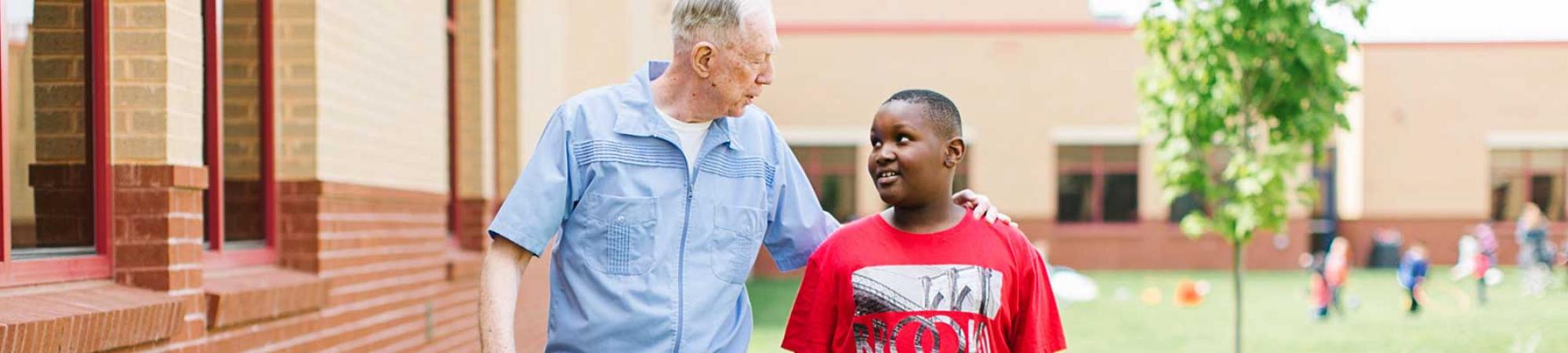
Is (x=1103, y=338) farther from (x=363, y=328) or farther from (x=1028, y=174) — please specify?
(x=1028, y=174)

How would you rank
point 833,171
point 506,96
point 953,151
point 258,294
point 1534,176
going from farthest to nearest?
point 1534,176 → point 833,171 → point 506,96 → point 258,294 → point 953,151

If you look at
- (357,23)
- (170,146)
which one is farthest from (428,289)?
(170,146)

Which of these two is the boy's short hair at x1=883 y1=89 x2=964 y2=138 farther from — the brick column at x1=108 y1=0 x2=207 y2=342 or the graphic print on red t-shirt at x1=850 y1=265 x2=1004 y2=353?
the brick column at x1=108 y1=0 x2=207 y2=342

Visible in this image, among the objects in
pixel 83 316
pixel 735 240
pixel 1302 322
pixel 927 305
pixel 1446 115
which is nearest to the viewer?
pixel 735 240

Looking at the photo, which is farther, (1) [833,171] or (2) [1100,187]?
(2) [1100,187]

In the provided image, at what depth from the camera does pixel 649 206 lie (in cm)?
301

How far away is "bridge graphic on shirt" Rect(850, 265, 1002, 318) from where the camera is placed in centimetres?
332

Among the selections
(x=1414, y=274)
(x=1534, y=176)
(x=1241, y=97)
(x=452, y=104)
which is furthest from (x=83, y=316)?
(x=1534, y=176)

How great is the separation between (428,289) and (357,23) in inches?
75.3

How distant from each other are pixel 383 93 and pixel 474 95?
245 cm

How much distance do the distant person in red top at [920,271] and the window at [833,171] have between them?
28085 mm

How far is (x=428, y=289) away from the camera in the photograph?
822 cm

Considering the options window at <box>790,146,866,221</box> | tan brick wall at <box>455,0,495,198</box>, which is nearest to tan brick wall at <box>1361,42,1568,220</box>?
window at <box>790,146,866,221</box>

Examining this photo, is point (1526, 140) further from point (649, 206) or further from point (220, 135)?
point (649, 206)
